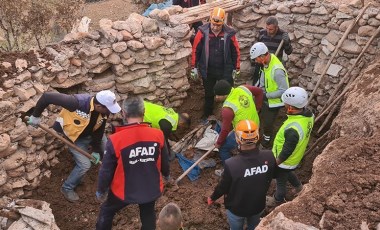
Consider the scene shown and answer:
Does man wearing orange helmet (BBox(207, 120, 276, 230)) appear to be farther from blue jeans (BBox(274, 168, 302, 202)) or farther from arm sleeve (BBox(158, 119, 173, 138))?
arm sleeve (BBox(158, 119, 173, 138))

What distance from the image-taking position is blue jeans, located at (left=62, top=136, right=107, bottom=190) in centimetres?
562

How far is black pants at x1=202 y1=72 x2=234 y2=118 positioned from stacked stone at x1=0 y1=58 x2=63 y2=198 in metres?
2.87

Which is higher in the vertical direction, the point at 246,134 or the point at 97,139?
→ the point at 246,134

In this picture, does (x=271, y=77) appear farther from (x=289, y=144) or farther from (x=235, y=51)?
(x=289, y=144)

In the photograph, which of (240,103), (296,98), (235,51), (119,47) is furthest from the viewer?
(235,51)

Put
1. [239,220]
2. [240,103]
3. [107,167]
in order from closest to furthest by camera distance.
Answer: [107,167] < [239,220] < [240,103]

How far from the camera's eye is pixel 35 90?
561 centimetres

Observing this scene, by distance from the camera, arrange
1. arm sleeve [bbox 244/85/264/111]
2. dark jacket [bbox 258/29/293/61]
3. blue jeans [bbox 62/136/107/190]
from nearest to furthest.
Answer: blue jeans [bbox 62/136/107/190]
arm sleeve [bbox 244/85/264/111]
dark jacket [bbox 258/29/293/61]

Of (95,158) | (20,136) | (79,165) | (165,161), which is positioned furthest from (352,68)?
(20,136)

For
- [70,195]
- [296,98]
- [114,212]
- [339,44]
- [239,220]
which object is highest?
[296,98]

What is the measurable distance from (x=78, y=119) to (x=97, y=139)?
1.89 feet

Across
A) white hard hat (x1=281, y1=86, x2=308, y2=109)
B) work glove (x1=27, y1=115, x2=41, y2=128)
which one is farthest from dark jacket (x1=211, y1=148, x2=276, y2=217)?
work glove (x1=27, y1=115, x2=41, y2=128)

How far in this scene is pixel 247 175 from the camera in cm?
413

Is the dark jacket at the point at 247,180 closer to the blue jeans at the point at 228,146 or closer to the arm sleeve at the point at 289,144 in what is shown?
the arm sleeve at the point at 289,144
